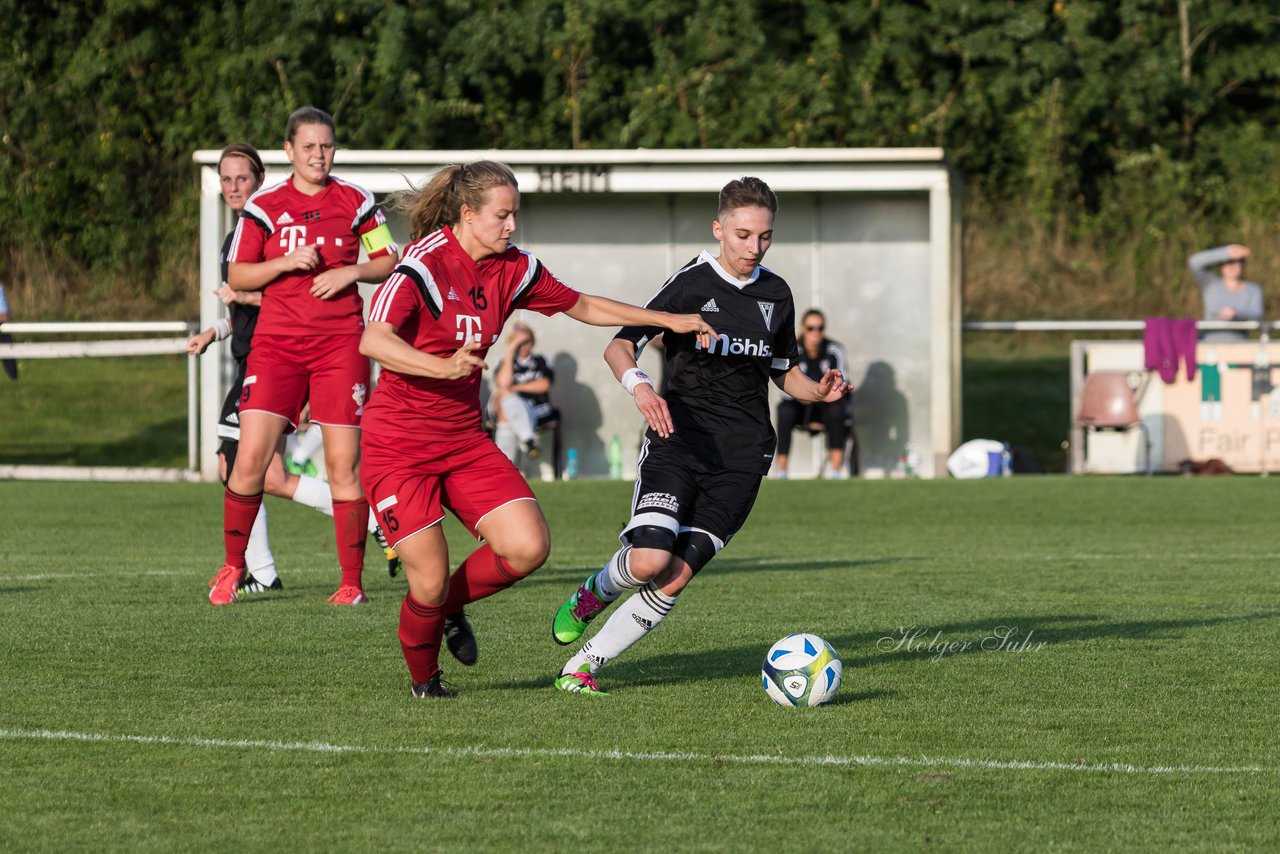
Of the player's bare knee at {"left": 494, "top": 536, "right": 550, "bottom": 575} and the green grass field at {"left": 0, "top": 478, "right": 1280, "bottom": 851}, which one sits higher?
the player's bare knee at {"left": 494, "top": 536, "right": 550, "bottom": 575}

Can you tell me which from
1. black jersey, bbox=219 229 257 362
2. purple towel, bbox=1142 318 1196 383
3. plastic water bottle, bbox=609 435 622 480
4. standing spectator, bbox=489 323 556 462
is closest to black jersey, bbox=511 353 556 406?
standing spectator, bbox=489 323 556 462

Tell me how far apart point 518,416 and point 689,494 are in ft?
36.9

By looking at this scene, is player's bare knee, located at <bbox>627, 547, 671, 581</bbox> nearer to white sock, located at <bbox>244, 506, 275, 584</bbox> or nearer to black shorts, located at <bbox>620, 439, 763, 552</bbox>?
black shorts, located at <bbox>620, 439, 763, 552</bbox>

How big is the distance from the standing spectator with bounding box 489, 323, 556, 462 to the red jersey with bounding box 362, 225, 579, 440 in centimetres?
1123

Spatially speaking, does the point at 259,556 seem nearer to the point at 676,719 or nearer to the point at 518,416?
the point at 676,719

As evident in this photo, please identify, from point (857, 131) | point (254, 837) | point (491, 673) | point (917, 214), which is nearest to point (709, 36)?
point (857, 131)

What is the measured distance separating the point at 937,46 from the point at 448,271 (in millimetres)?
23550

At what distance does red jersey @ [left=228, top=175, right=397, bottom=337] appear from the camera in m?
7.75

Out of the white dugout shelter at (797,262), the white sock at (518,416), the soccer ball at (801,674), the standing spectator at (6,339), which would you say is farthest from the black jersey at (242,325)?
the white dugout shelter at (797,262)

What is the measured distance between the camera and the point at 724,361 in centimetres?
605

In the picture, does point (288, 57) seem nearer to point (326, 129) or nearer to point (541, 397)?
point (541, 397)

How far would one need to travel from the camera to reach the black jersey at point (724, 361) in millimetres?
5938

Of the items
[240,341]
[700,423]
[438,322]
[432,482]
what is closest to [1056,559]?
[240,341]

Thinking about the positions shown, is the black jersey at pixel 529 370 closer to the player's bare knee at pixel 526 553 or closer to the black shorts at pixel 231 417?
the black shorts at pixel 231 417
